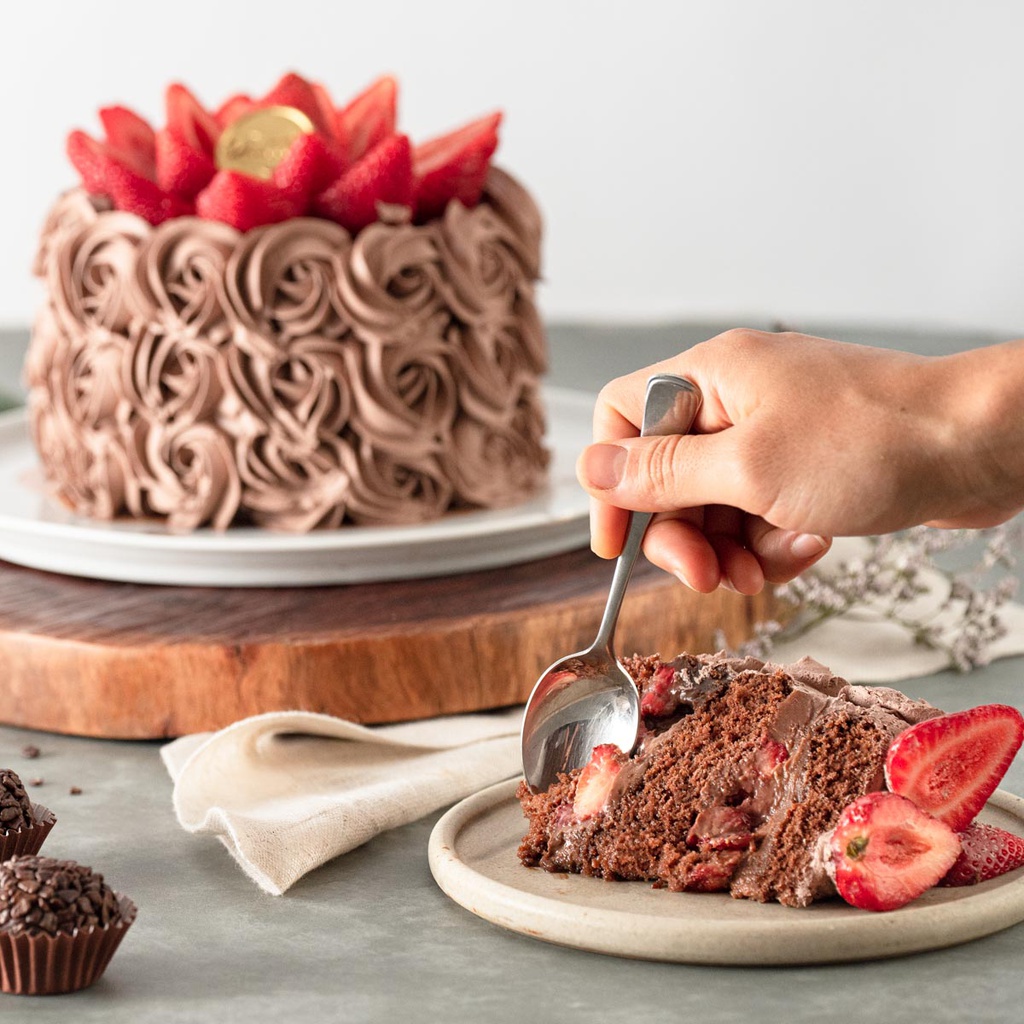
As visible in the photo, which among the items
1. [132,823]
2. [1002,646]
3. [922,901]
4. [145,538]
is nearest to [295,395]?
[145,538]

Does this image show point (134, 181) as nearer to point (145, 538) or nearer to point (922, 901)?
point (145, 538)

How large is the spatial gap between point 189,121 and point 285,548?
96 centimetres

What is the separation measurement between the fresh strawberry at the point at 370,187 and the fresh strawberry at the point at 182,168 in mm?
233

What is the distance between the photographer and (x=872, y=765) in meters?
1.98

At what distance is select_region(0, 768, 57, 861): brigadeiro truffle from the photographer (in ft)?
6.89

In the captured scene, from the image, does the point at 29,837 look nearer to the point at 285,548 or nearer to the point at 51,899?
Answer: the point at 51,899

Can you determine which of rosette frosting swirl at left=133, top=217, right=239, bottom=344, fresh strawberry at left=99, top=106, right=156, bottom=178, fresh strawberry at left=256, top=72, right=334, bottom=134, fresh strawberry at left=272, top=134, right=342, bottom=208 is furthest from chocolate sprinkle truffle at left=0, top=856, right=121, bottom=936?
fresh strawberry at left=256, top=72, right=334, bottom=134

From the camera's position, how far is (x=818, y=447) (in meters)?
1.88

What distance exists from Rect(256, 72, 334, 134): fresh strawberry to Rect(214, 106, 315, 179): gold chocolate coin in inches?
3.7

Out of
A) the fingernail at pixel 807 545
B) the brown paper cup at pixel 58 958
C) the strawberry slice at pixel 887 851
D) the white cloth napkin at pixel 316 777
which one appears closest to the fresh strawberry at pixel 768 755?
the strawberry slice at pixel 887 851

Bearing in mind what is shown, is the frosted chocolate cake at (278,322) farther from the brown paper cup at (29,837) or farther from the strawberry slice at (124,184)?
the brown paper cup at (29,837)

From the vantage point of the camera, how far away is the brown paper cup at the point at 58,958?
1789mm

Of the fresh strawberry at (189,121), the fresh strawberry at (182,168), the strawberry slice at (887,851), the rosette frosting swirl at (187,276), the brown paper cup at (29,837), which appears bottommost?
the brown paper cup at (29,837)

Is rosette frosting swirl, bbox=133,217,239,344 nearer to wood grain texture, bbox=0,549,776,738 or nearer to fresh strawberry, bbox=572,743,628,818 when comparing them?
wood grain texture, bbox=0,549,776,738
